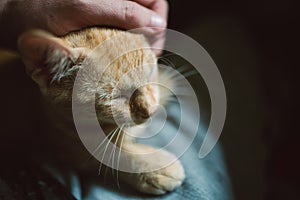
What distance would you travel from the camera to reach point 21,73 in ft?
2.45

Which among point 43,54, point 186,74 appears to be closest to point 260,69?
point 186,74

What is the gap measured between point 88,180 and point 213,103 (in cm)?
34

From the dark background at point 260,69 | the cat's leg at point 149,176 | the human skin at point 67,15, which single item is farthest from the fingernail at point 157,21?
the dark background at point 260,69

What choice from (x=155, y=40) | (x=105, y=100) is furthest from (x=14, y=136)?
(x=155, y=40)

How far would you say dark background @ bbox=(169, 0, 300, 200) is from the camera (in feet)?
3.48

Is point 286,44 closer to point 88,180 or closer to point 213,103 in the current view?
point 213,103

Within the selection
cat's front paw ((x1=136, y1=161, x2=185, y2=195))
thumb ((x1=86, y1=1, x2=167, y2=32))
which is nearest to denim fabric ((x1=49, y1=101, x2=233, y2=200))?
cat's front paw ((x1=136, y1=161, x2=185, y2=195))

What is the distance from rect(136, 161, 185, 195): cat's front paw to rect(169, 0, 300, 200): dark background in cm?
26

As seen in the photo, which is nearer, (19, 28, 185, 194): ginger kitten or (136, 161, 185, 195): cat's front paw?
(19, 28, 185, 194): ginger kitten

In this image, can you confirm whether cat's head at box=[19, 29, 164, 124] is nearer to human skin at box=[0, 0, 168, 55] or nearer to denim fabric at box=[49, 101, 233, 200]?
human skin at box=[0, 0, 168, 55]

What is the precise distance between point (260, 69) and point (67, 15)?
0.75m

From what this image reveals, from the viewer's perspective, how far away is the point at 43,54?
0.63 meters

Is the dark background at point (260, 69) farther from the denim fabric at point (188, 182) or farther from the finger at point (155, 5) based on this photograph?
the finger at point (155, 5)

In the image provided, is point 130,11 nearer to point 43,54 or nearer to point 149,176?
point 43,54
